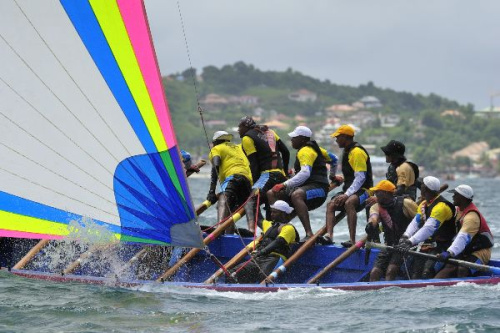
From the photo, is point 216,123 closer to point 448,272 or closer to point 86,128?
point 448,272

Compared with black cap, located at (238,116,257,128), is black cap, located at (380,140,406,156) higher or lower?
lower

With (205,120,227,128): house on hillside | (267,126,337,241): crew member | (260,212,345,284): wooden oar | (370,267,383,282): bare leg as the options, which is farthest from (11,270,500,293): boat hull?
(205,120,227,128): house on hillside

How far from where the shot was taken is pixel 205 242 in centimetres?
1577

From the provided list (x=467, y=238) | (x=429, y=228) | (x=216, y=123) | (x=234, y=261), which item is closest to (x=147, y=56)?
(x=234, y=261)

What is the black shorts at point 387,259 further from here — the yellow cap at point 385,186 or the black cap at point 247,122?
the black cap at point 247,122

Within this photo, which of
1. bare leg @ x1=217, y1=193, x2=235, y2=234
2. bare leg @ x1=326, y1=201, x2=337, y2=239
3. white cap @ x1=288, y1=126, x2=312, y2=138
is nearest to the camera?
bare leg @ x1=326, y1=201, x2=337, y2=239

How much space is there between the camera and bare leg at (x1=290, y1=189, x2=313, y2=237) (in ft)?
51.9

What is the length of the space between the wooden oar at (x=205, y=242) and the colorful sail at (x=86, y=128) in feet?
4.01

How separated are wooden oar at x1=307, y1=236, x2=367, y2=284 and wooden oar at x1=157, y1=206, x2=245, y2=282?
1.34 meters

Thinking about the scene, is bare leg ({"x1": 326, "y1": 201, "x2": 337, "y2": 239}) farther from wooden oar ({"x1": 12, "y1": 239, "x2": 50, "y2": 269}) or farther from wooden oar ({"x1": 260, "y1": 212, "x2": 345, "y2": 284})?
wooden oar ({"x1": 12, "y1": 239, "x2": 50, "y2": 269})

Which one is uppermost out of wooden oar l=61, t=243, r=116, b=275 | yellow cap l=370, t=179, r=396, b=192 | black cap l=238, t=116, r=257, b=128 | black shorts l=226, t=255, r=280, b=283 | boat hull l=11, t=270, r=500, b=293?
black cap l=238, t=116, r=257, b=128

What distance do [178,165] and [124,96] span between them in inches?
37.8

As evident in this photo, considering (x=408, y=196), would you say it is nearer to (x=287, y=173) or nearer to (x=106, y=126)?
(x=287, y=173)

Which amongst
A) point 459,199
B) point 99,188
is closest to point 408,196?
point 459,199
